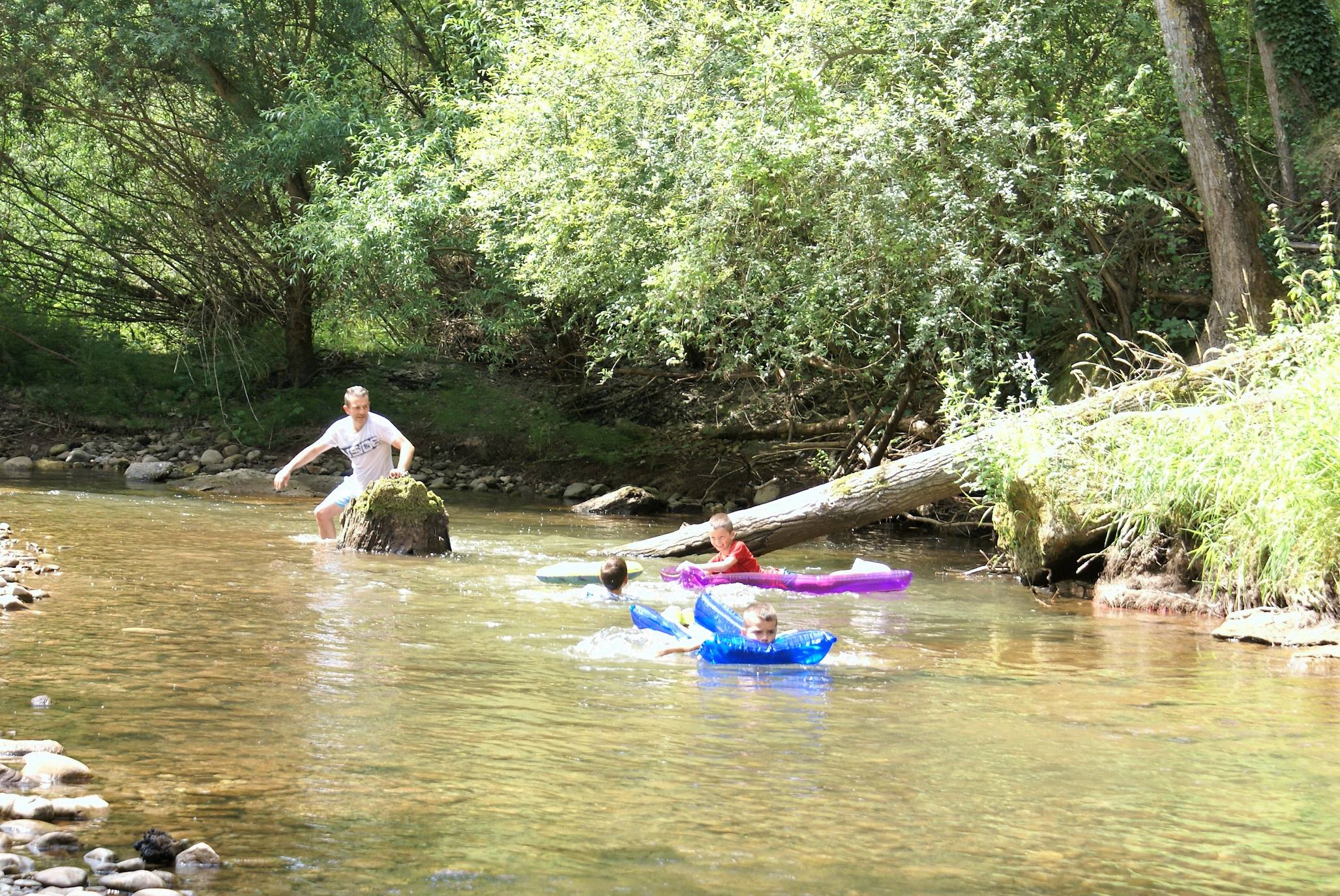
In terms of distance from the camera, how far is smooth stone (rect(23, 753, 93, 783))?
419 centimetres

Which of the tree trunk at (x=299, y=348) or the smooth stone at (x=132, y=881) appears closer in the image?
the smooth stone at (x=132, y=881)

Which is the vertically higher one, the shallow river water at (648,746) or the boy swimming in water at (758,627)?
the boy swimming in water at (758,627)

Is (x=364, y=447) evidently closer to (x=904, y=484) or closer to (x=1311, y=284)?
(x=904, y=484)

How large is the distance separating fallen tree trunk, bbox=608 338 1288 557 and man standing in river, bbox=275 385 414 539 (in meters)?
2.59

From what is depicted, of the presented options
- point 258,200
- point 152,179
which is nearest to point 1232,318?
point 258,200

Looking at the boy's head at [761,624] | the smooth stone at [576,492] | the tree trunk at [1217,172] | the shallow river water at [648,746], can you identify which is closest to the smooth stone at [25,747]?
the shallow river water at [648,746]

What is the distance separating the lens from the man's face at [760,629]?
7438 millimetres

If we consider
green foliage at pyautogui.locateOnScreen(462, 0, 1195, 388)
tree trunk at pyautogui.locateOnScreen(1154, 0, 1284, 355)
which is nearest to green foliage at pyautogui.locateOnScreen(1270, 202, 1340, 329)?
tree trunk at pyautogui.locateOnScreen(1154, 0, 1284, 355)

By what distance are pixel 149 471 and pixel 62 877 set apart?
1767 cm

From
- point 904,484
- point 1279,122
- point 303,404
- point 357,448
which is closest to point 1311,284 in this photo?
point 1279,122

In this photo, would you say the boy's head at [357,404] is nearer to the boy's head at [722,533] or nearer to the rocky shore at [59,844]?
the boy's head at [722,533]

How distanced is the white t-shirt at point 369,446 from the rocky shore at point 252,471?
6065 millimetres

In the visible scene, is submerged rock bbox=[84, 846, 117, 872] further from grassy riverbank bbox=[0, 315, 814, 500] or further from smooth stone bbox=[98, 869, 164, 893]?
grassy riverbank bbox=[0, 315, 814, 500]

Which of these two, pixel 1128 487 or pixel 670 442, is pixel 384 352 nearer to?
pixel 670 442
